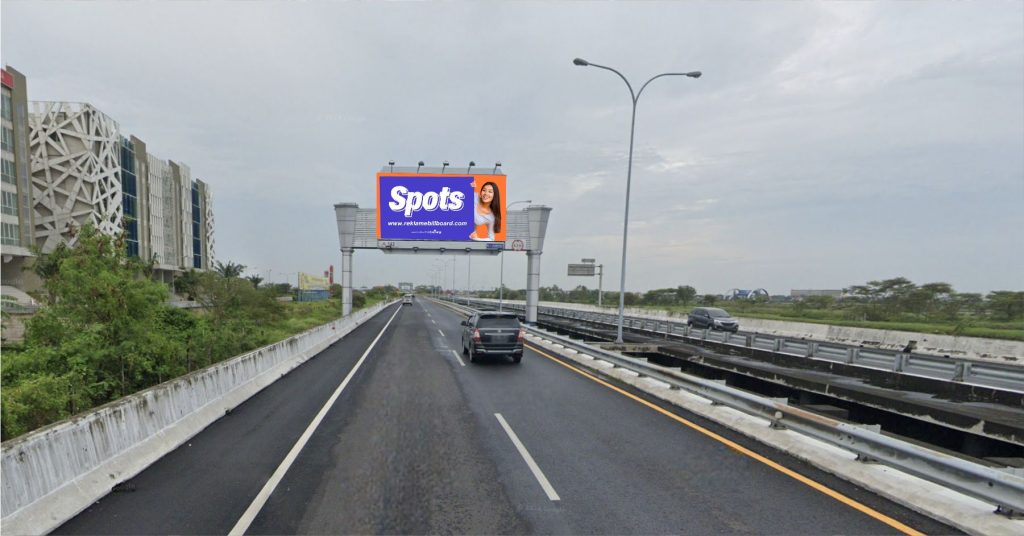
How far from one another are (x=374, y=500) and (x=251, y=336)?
1749 cm

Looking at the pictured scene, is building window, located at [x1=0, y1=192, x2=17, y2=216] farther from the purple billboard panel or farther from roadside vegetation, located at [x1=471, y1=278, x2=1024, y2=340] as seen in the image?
roadside vegetation, located at [x1=471, y1=278, x2=1024, y2=340]

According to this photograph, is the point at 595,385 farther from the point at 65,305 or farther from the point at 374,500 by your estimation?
the point at 65,305

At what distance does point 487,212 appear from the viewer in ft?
95.0

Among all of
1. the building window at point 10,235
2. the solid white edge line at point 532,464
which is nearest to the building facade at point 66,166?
the building window at point 10,235

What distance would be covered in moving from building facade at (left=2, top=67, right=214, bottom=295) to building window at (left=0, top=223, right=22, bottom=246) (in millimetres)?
102

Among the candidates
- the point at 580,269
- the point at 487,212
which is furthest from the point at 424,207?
the point at 580,269

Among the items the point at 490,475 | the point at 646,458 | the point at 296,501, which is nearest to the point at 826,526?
the point at 646,458

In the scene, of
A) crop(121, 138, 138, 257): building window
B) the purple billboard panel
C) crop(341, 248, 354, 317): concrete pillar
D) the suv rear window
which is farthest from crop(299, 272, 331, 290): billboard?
the suv rear window

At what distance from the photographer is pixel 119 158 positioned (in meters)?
69.9

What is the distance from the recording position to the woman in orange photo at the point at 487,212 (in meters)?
28.7

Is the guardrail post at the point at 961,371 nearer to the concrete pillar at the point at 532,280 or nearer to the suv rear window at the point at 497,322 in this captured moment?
the suv rear window at the point at 497,322

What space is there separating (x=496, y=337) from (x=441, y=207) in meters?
14.5

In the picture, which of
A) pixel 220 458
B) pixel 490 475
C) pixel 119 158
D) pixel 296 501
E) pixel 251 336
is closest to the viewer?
pixel 296 501

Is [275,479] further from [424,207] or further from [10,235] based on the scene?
[10,235]
